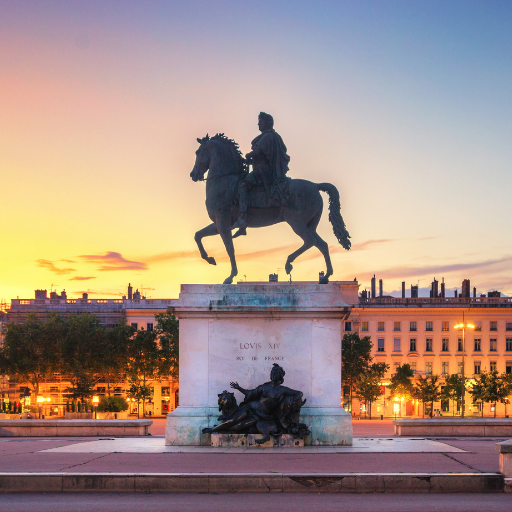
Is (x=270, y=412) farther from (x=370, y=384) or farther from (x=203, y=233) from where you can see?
(x=370, y=384)

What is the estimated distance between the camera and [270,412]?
1650 cm

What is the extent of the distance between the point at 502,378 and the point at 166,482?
82004 millimetres

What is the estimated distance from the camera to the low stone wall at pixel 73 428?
71.8 feet

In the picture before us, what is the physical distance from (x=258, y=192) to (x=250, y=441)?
19.6 feet

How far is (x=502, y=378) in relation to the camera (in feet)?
286

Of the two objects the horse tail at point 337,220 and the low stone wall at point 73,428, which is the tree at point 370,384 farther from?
the horse tail at point 337,220

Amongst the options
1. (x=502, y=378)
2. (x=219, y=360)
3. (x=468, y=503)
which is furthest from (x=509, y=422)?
(x=502, y=378)

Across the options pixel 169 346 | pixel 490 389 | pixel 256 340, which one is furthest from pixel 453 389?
pixel 256 340

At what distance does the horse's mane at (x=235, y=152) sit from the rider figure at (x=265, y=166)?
1.37 ft

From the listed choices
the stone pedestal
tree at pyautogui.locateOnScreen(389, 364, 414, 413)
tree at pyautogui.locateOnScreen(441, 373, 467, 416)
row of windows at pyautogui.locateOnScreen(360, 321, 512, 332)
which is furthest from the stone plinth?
row of windows at pyautogui.locateOnScreen(360, 321, 512, 332)

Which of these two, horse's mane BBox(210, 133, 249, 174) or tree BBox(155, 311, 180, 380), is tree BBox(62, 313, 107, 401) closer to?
tree BBox(155, 311, 180, 380)

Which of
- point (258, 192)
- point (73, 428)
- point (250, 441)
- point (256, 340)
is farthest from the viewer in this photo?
point (73, 428)

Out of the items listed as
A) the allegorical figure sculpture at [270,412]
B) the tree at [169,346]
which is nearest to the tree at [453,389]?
the tree at [169,346]

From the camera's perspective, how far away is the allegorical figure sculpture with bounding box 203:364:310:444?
1633 centimetres
